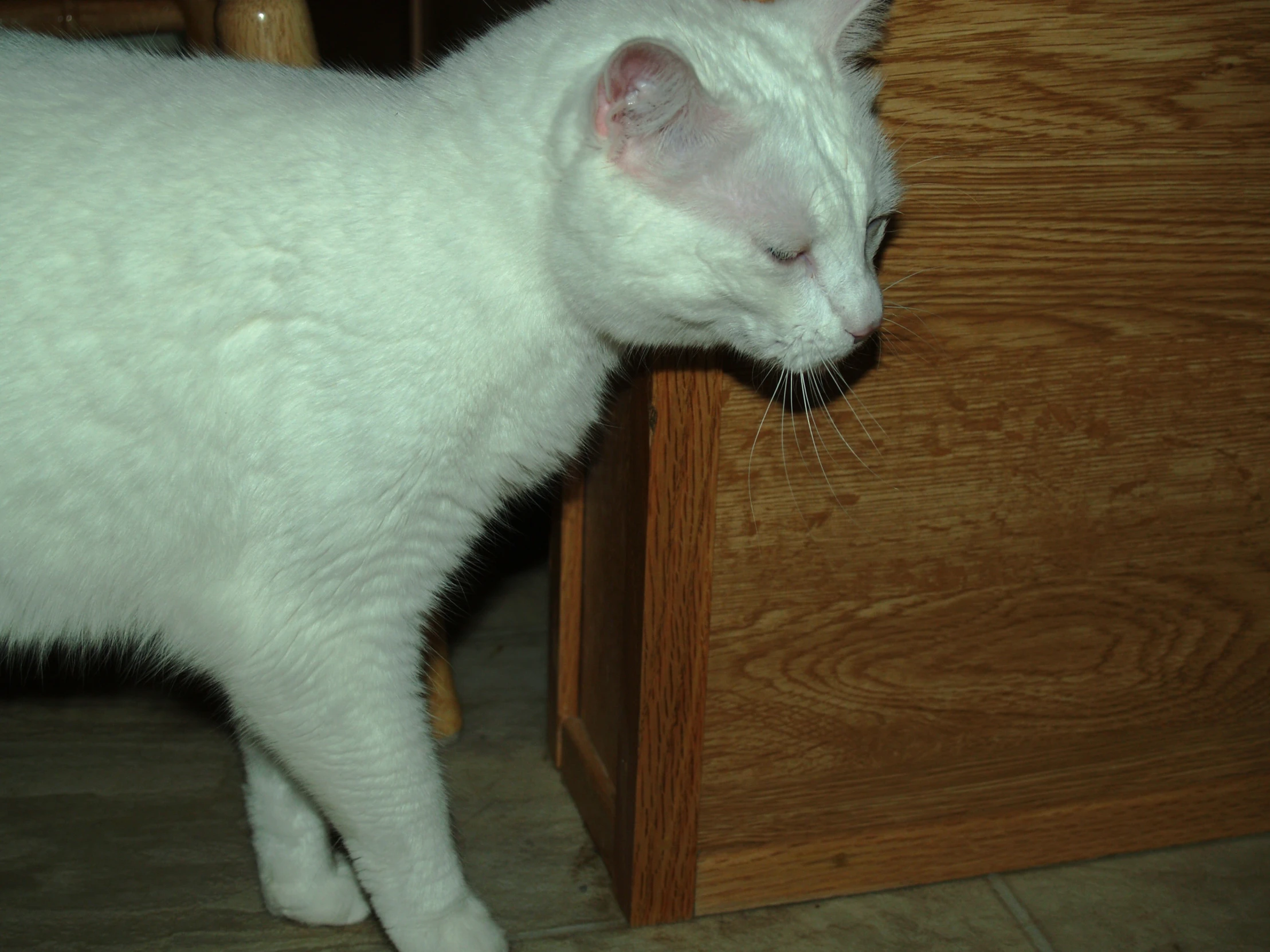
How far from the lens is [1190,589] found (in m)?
1.44

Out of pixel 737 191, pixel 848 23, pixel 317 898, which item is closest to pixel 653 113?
pixel 737 191

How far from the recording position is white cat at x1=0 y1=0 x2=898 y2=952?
Answer: 955 millimetres

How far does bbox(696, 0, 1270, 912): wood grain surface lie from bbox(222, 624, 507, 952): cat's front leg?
1.11 ft

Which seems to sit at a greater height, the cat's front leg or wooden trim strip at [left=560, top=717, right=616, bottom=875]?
the cat's front leg

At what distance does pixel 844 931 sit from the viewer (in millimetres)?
1365

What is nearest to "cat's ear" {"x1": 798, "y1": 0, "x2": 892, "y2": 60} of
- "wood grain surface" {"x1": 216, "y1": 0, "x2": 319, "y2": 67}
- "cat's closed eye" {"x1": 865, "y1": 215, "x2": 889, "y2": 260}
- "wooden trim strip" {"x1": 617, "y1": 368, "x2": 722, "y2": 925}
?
"cat's closed eye" {"x1": 865, "y1": 215, "x2": 889, "y2": 260}

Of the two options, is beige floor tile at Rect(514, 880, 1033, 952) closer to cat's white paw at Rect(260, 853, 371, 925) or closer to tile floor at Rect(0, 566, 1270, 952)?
tile floor at Rect(0, 566, 1270, 952)

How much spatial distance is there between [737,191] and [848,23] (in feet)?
0.68

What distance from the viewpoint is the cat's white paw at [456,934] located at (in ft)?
3.88

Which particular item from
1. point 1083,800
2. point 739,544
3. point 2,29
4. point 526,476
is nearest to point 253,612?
point 526,476

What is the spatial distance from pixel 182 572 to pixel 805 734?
0.73 m

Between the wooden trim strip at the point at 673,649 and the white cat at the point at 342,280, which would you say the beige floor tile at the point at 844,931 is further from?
the white cat at the point at 342,280

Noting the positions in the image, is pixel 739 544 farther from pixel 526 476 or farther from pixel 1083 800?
pixel 1083 800

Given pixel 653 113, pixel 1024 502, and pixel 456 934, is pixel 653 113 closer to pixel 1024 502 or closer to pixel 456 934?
pixel 1024 502
